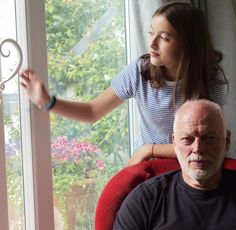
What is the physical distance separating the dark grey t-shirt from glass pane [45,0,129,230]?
0.53m

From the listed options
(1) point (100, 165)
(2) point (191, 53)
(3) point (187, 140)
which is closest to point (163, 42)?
(2) point (191, 53)

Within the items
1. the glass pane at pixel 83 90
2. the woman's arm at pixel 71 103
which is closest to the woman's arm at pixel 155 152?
the woman's arm at pixel 71 103

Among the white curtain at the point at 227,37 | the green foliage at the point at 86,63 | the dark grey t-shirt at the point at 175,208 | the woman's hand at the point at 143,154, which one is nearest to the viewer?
the dark grey t-shirt at the point at 175,208

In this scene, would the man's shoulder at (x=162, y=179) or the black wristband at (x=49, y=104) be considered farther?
the black wristband at (x=49, y=104)

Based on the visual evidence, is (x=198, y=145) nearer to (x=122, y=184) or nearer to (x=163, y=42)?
(x=122, y=184)

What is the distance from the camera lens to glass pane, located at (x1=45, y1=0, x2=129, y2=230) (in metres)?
1.95

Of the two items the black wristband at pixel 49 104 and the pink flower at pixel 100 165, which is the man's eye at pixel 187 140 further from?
the pink flower at pixel 100 165

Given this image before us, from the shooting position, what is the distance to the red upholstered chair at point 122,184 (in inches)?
61.6

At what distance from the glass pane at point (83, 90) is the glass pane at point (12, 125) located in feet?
A: 0.57

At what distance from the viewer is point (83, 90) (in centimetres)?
207

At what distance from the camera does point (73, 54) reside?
2.00m

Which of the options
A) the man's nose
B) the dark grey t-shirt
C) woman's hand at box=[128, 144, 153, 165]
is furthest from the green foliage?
the man's nose

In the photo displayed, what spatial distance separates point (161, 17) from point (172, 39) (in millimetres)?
92

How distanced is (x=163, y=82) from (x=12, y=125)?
24.3 inches
